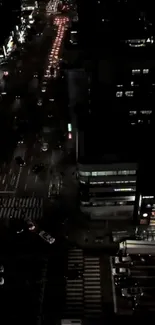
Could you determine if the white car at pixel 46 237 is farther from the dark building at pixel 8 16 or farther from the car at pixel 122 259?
the dark building at pixel 8 16

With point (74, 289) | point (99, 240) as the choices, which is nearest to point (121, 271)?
point (99, 240)

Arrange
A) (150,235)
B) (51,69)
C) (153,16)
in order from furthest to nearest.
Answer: (51,69), (153,16), (150,235)

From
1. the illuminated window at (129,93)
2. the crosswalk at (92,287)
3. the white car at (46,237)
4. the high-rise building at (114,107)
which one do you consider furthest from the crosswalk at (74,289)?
the illuminated window at (129,93)

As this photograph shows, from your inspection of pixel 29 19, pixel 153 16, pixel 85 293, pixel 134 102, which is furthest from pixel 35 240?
pixel 29 19

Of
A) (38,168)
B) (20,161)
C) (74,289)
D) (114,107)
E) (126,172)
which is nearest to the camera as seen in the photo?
(74,289)

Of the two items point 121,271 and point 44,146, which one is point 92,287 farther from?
point 44,146

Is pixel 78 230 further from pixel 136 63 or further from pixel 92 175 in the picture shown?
pixel 136 63
